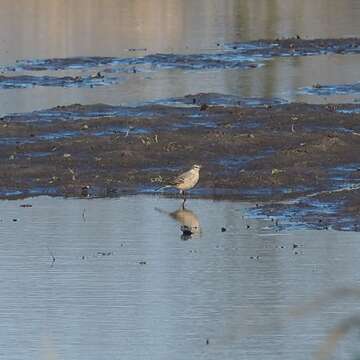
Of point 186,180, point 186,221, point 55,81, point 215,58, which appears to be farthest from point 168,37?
point 186,221

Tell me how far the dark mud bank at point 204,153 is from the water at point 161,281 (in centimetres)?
95

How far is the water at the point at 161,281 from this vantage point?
957cm

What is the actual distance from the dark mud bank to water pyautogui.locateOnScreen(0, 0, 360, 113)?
2.33m

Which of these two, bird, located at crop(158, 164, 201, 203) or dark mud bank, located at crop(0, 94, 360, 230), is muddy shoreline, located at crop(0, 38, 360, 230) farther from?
bird, located at crop(158, 164, 201, 203)

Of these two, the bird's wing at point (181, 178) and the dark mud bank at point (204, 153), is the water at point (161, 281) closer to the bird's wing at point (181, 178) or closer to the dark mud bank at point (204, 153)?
the bird's wing at point (181, 178)

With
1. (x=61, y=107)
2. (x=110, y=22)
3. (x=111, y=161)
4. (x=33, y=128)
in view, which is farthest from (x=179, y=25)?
(x=111, y=161)

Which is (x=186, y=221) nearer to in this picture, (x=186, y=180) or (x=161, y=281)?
(x=186, y=180)

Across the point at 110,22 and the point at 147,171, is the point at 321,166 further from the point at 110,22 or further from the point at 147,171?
the point at 110,22

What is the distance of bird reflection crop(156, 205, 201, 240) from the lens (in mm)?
13711

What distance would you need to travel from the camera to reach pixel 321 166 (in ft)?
56.3

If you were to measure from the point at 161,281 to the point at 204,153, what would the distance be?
666 cm

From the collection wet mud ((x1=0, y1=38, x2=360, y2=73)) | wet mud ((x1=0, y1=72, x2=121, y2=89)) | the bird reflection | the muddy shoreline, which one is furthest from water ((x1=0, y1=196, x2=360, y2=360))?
wet mud ((x1=0, y1=38, x2=360, y2=73))

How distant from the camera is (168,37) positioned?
36844mm

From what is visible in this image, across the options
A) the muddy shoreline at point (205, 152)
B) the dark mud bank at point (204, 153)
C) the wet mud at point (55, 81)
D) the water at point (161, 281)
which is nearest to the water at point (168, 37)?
the wet mud at point (55, 81)
